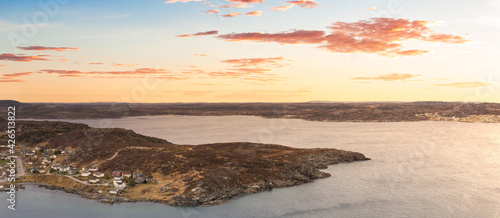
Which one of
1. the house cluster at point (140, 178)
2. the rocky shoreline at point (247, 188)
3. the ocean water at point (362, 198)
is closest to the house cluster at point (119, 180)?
the house cluster at point (140, 178)

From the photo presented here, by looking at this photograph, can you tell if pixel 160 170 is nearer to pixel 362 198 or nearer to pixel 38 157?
pixel 362 198

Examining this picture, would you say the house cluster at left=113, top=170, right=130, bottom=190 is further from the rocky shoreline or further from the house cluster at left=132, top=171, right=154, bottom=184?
the rocky shoreline

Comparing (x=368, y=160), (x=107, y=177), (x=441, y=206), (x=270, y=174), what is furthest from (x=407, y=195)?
(x=107, y=177)

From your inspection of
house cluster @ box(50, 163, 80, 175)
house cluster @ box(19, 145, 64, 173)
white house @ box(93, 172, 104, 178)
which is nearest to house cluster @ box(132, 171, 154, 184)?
white house @ box(93, 172, 104, 178)

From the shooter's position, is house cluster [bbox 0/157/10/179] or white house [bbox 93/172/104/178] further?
house cluster [bbox 0/157/10/179]

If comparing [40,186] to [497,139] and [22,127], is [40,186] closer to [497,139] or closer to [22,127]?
[22,127]

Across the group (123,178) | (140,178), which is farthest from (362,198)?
(123,178)

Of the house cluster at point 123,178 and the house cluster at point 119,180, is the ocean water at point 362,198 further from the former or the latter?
the house cluster at point 123,178
